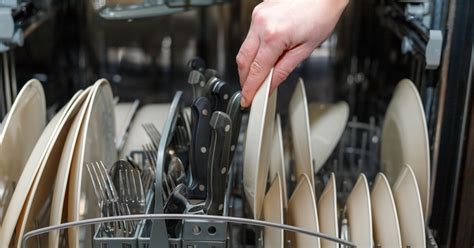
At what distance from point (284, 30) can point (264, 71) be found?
0.05 metres

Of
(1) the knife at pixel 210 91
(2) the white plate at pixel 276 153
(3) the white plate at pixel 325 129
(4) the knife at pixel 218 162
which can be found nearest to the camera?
(4) the knife at pixel 218 162

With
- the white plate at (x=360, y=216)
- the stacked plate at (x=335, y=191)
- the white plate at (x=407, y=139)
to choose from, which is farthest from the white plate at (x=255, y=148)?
the white plate at (x=407, y=139)

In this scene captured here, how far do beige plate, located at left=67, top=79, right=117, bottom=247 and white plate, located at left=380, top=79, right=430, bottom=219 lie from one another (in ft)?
1.25

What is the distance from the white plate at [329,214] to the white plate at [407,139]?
124 millimetres

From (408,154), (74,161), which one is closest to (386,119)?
(408,154)

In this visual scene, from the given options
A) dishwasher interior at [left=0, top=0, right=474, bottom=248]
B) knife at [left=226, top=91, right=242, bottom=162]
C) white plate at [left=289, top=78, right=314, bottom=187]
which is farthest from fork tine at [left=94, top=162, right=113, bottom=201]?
white plate at [left=289, top=78, right=314, bottom=187]

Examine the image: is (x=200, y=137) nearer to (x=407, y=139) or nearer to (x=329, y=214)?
(x=329, y=214)

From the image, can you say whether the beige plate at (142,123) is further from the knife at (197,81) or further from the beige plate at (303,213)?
the beige plate at (303,213)

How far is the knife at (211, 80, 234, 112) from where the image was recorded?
25.2 inches

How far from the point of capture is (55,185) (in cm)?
61

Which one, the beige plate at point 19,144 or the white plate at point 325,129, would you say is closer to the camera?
the beige plate at point 19,144

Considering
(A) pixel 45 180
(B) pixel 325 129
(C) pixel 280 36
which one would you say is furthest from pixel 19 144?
(B) pixel 325 129

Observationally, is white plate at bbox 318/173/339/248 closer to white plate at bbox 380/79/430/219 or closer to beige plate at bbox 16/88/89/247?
white plate at bbox 380/79/430/219

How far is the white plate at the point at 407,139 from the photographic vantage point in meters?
0.71
